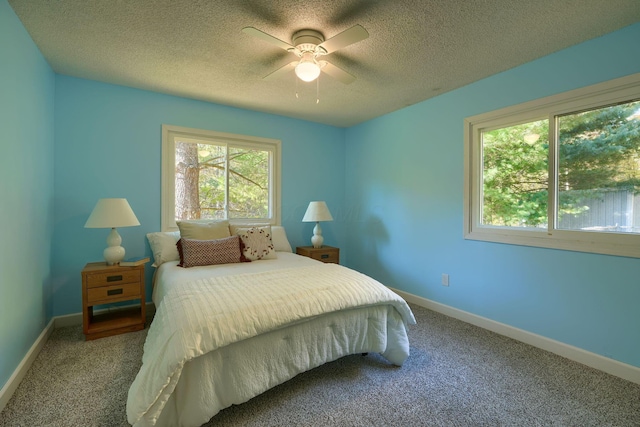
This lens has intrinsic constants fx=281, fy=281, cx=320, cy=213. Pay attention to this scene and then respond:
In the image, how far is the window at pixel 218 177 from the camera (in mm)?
3170

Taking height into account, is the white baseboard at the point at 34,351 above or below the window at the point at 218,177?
below

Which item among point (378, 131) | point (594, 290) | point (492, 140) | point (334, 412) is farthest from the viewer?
point (378, 131)

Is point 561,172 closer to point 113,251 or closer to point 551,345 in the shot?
point 551,345

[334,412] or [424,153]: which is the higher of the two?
[424,153]

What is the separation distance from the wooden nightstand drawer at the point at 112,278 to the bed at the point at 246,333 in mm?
465

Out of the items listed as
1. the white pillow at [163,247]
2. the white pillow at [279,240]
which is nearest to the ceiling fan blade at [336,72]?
the white pillow at [279,240]

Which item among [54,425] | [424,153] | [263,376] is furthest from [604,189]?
[54,425]

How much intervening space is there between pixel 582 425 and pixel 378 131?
335 cm

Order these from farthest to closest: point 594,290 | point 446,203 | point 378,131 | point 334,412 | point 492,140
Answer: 1. point 378,131
2. point 446,203
3. point 492,140
4. point 594,290
5. point 334,412

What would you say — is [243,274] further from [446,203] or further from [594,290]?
[594,290]

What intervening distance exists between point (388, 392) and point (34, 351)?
2568 mm

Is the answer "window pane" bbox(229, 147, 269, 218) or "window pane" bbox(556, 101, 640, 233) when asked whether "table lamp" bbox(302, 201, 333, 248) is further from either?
"window pane" bbox(556, 101, 640, 233)

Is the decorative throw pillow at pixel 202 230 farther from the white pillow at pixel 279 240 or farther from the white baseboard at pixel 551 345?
the white baseboard at pixel 551 345

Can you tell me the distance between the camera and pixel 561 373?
1973mm
